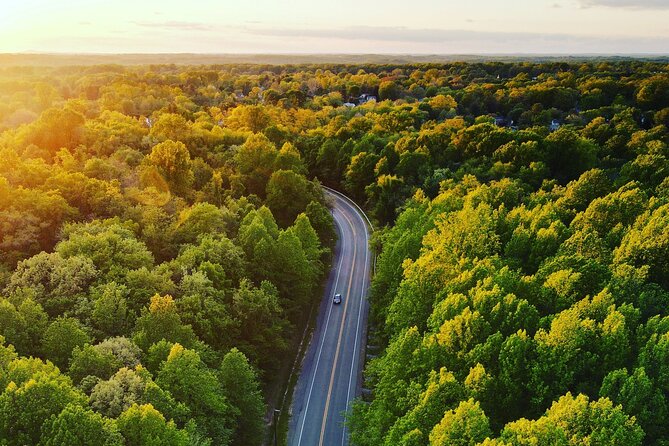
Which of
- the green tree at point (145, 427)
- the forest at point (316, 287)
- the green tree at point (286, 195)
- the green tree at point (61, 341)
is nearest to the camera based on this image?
the green tree at point (145, 427)

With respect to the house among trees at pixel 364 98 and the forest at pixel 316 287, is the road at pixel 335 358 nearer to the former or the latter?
the forest at pixel 316 287

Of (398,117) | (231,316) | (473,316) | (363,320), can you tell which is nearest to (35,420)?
(231,316)

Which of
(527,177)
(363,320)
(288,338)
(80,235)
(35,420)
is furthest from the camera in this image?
(527,177)

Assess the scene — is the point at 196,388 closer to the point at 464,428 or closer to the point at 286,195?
the point at 464,428

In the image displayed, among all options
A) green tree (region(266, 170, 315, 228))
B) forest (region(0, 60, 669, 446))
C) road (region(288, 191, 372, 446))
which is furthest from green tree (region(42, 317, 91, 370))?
green tree (region(266, 170, 315, 228))

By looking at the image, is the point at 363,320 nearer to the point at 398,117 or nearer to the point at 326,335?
the point at 326,335

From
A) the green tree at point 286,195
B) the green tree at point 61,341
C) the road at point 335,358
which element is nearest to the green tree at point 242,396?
the road at point 335,358
